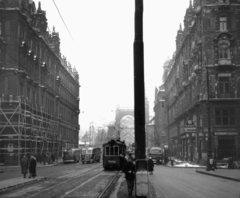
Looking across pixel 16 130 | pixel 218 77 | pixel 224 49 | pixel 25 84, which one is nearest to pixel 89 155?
pixel 25 84

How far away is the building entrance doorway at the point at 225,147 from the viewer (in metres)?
46.8

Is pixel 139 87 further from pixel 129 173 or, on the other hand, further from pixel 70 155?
pixel 70 155

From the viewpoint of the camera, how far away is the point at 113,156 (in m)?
39.6

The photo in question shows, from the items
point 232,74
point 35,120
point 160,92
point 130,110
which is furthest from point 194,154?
point 130,110

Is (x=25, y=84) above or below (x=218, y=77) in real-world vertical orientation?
below

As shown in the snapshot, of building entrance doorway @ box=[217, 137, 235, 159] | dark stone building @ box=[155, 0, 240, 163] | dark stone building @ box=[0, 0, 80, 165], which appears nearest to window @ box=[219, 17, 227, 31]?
dark stone building @ box=[155, 0, 240, 163]

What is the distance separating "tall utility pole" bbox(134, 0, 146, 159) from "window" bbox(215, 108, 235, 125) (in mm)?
34495

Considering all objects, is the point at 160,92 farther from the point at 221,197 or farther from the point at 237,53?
the point at 221,197

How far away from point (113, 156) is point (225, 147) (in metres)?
15.3

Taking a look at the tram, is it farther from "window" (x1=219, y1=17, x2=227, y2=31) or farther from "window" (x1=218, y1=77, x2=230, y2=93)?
"window" (x1=219, y1=17, x2=227, y2=31)

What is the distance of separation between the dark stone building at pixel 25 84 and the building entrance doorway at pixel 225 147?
23246 mm

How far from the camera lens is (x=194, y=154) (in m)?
53.7

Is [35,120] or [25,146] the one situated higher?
[35,120]

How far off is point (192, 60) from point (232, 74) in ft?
29.1
